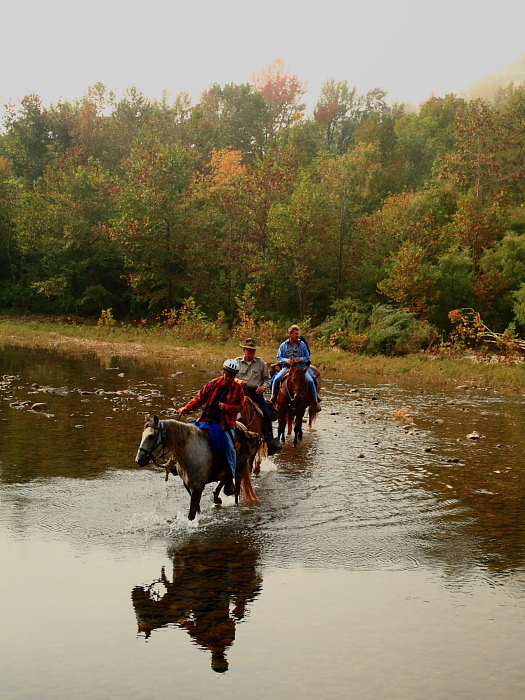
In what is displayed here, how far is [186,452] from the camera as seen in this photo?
31.9 feet

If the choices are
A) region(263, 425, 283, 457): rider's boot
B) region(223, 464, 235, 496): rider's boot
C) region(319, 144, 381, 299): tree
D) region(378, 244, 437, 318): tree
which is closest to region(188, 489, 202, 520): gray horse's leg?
region(223, 464, 235, 496): rider's boot

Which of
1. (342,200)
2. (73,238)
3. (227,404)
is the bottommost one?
(227,404)

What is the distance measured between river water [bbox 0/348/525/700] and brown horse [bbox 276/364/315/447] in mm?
778

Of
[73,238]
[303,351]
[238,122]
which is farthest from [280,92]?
[303,351]

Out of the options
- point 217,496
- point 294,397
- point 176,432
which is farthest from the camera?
point 294,397

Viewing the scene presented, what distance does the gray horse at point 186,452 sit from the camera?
9039 millimetres

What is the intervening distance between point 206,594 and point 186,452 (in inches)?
94.0

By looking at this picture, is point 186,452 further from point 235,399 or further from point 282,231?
point 282,231

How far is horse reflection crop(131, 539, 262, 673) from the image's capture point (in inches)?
271

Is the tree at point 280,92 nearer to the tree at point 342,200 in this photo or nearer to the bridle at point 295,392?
the tree at point 342,200

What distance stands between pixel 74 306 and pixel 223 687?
51.0 m

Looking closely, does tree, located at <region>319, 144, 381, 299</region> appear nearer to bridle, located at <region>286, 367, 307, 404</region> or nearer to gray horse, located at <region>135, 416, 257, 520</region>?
bridle, located at <region>286, 367, 307, 404</region>

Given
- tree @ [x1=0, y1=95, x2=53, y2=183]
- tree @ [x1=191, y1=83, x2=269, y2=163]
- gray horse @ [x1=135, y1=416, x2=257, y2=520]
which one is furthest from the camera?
tree @ [x1=191, y1=83, x2=269, y2=163]

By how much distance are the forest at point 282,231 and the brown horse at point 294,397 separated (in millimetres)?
19240
